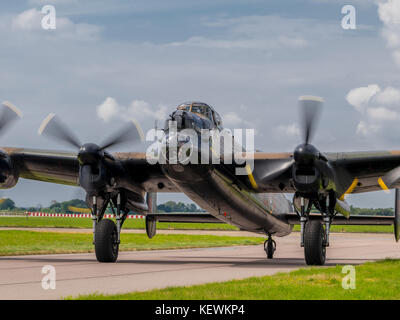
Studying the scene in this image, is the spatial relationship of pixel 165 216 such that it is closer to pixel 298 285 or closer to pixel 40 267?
pixel 40 267

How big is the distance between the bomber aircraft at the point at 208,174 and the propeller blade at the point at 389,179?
3 cm

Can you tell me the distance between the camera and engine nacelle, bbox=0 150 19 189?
64.9 ft

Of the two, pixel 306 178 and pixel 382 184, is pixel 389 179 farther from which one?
pixel 306 178

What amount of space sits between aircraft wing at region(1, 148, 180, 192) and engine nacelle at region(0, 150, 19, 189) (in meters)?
0.20

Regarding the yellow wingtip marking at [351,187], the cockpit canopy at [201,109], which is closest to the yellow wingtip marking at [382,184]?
the yellow wingtip marking at [351,187]

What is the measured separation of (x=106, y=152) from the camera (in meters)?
19.0

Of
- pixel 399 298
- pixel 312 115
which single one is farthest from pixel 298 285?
pixel 312 115

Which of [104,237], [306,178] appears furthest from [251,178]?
[104,237]

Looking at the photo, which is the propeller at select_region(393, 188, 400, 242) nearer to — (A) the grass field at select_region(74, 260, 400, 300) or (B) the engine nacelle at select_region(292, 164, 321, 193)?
(B) the engine nacelle at select_region(292, 164, 321, 193)

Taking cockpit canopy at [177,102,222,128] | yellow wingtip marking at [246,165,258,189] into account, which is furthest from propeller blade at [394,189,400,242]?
cockpit canopy at [177,102,222,128]

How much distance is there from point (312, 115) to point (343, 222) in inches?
263

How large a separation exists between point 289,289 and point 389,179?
9624mm
